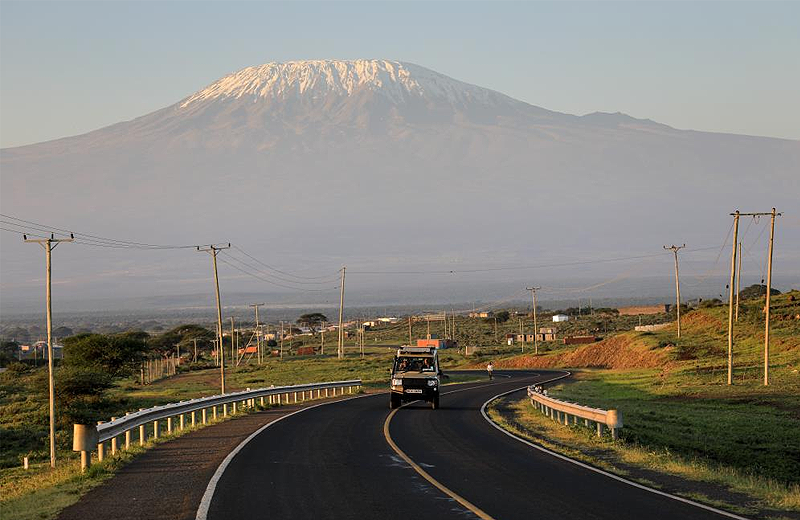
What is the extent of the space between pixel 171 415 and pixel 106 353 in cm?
6889

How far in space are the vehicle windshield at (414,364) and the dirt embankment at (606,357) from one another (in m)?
38.6

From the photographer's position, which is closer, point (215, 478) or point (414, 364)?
point (215, 478)

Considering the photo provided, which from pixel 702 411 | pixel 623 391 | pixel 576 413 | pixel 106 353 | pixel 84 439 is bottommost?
pixel 106 353

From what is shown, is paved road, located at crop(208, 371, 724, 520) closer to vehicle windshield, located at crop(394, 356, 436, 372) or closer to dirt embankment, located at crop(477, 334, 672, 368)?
vehicle windshield, located at crop(394, 356, 436, 372)

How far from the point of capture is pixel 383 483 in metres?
18.9

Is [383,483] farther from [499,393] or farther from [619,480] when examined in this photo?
[499,393]

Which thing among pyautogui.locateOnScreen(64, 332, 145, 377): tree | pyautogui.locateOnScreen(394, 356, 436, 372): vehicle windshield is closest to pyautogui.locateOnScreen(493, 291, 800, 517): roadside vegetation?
pyautogui.locateOnScreen(394, 356, 436, 372): vehicle windshield

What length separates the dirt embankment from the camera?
82.8 metres

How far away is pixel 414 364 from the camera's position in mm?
42688

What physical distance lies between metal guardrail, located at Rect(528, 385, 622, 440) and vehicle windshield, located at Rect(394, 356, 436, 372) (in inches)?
165

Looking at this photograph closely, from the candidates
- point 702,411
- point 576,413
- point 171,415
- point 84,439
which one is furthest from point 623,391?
point 84,439

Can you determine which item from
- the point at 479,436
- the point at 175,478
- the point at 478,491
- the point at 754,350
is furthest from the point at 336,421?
the point at 754,350

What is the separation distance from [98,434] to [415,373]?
21227 millimetres

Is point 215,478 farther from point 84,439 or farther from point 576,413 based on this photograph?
point 576,413
